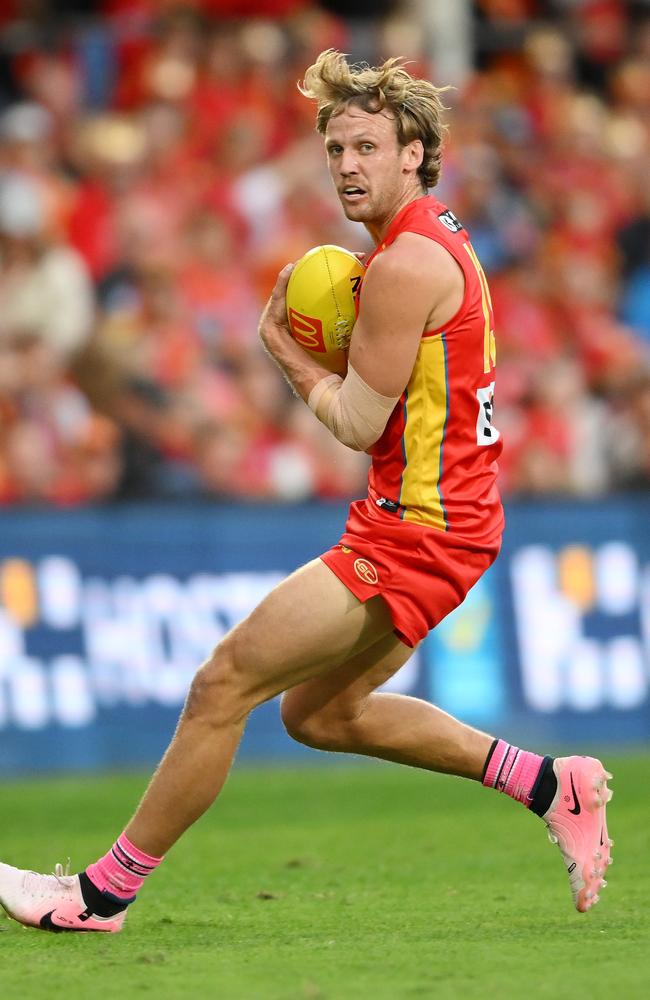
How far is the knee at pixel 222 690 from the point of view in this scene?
548 cm

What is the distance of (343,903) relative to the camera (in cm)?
632

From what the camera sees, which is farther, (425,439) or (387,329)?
(425,439)

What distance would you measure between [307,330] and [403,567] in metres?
0.82

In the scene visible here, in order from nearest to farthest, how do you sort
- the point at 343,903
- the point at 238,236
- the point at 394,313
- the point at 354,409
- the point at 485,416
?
1. the point at 394,313
2. the point at 354,409
3. the point at 485,416
4. the point at 343,903
5. the point at 238,236

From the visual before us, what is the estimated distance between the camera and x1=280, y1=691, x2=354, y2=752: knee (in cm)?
593

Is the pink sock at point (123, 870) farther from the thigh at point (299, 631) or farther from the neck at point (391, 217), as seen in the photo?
the neck at point (391, 217)

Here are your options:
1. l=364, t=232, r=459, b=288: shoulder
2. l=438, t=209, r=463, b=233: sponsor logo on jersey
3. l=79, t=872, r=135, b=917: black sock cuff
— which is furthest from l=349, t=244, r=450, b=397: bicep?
l=79, t=872, r=135, b=917: black sock cuff

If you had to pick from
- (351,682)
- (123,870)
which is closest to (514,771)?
(351,682)

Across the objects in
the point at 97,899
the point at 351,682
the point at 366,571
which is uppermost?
the point at 366,571

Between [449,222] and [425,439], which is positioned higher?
[449,222]

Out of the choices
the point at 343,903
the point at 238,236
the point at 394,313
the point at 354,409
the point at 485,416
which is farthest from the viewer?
the point at 238,236

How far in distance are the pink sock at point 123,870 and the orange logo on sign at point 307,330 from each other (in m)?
1.65

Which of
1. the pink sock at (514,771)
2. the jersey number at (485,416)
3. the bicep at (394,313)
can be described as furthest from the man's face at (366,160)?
the pink sock at (514,771)

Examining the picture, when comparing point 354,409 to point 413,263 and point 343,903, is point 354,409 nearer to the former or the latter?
point 413,263
